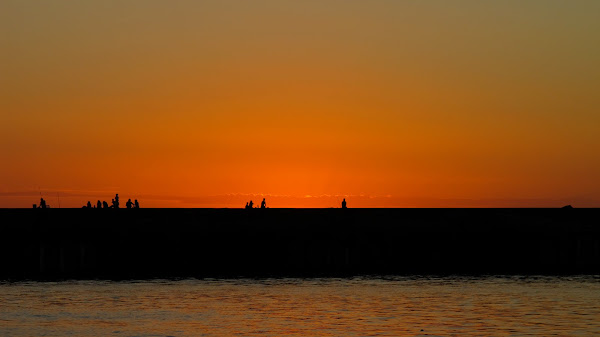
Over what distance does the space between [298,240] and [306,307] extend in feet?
104

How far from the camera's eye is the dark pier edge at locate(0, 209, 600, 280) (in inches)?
3172

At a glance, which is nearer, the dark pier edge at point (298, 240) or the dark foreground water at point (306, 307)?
the dark foreground water at point (306, 307)

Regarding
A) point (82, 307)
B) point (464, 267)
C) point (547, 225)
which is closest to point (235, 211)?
point (464, 267)

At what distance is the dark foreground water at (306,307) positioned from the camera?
43.2m

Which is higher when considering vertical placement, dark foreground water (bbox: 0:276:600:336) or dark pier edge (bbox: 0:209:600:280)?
dark pier edge (bbox: 0:209:600:280)

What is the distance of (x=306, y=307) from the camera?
169ft

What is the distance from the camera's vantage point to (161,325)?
44656 millimetres

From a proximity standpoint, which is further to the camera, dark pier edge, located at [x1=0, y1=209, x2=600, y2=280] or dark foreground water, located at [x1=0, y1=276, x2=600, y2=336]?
dark pier edge, located at [x1=0, y1=209, x2=600, y2=280]

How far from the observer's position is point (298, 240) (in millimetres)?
83188

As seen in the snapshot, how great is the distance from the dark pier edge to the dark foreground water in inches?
498

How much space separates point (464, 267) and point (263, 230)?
1516cm

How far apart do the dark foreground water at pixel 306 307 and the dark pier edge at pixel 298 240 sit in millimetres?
12642

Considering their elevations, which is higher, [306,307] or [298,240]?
[298,240]

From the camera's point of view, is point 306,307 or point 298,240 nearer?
point 306,307
